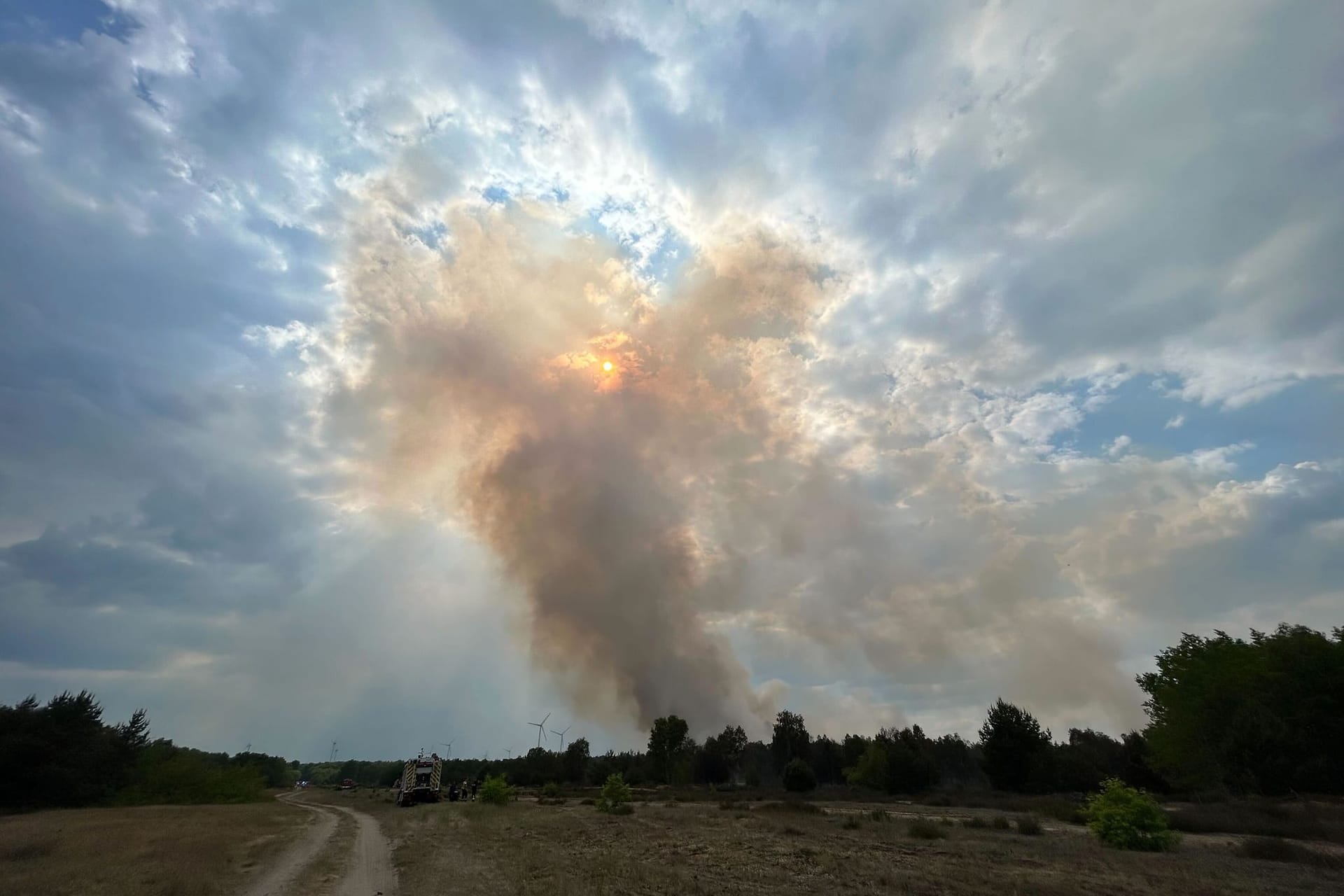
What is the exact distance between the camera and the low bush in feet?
70.6

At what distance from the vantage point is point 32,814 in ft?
169

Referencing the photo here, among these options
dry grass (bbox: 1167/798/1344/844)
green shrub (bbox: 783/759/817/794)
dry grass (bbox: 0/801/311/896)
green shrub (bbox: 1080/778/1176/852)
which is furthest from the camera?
green shrub (bbox: 783/759/817/794)

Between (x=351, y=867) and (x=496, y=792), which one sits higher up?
(x=496, y=792)

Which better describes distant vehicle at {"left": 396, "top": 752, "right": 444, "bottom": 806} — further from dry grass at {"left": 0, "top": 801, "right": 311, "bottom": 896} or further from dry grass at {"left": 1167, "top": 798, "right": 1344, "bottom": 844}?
dry grass at {"left": 1167, "top": 798, "right": 1344, "bottom": 844}

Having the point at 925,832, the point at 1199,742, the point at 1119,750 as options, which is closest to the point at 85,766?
the point at 925,832

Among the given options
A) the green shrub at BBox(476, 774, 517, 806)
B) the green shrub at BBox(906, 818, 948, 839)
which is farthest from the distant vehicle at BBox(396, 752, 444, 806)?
the green shrub at BBox(906, 818, 948, 839)

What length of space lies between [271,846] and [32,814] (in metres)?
41.1

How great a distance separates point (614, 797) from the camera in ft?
167

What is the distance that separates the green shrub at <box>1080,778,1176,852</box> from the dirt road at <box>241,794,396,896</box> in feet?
95.1

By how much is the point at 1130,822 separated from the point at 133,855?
40645mm

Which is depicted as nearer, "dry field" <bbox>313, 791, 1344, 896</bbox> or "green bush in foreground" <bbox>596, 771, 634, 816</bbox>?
"dry field" <bbox>313, 791, 1344, 896</bbox>

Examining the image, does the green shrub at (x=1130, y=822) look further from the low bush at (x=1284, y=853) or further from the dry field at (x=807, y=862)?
the low bush at (x=1284, y=853)

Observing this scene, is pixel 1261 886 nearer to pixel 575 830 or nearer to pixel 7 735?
pixel 575 830

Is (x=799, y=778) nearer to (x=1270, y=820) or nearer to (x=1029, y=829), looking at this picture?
(x=1029, y=829)
